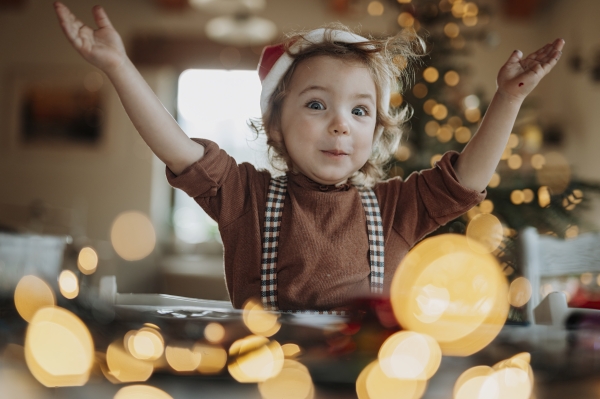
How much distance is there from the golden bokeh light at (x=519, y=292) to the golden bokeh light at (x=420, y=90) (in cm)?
79

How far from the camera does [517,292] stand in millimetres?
1138

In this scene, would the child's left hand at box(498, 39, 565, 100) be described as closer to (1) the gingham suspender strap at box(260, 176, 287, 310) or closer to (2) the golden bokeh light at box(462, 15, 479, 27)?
(1) the gingham suspender strap at box(260, 176, 287, 310)

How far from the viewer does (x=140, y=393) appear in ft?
1.00

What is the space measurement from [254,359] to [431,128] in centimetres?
160

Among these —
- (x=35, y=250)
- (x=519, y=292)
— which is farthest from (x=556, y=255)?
(x=35, y=250)

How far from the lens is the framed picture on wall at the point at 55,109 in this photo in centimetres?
354

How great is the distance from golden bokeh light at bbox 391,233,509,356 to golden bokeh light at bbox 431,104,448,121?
2.53 feet

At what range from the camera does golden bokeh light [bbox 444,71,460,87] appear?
1.81 meters

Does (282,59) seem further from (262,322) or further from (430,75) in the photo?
(430,75)

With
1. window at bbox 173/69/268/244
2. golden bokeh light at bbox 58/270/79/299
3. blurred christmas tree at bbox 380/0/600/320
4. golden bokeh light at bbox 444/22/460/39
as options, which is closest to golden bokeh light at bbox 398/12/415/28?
blurred christmas tree at bbox 380/0/600/320

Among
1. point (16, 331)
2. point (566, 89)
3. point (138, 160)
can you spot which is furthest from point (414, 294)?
point (138, 160)

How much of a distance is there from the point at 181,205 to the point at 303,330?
3496mm

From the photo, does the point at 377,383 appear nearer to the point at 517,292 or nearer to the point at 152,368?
the point at 152,368

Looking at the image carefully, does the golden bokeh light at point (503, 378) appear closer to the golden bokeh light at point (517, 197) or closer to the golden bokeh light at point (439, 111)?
the golden bokeh light at point (517, 197)
